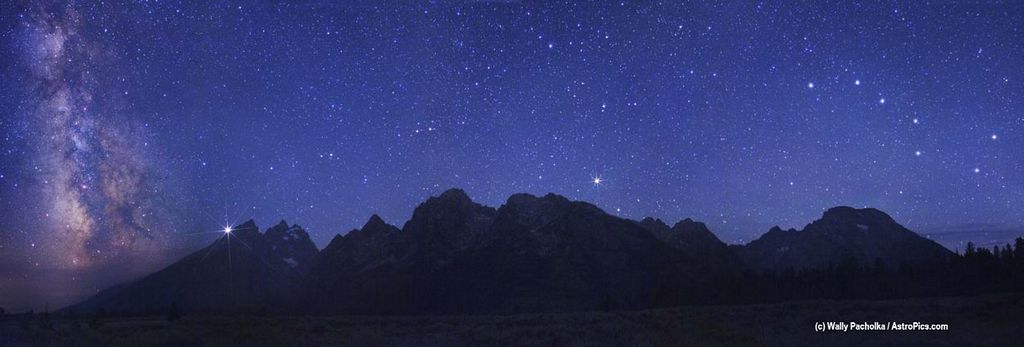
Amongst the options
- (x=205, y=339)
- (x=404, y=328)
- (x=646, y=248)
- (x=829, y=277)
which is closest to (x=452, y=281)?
(x=646, y=248)

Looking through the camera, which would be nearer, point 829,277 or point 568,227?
point 829,277

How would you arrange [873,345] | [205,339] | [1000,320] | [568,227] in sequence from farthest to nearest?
1. [568,227]
2. [1000,320]
3. [205,339]
4. [873,345]

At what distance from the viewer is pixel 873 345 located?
1733 cm

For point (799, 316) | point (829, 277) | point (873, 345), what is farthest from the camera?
point (829, 277)

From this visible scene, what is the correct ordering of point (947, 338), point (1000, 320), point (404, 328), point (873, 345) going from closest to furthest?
point (873, 345) → point (947, 338) → point (1000, 320) → point (404, 328)

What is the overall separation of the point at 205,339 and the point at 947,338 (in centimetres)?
2828

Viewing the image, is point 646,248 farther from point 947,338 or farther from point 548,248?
point 947,338

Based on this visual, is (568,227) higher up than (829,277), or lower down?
higher up

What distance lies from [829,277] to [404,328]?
7831 cm

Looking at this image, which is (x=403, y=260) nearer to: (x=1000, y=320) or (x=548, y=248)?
(x=548, y=248)

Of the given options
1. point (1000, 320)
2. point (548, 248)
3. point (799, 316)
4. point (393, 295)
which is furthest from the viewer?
point (548, 248)

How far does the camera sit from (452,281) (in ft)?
567

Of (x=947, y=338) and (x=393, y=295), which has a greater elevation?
(x=947, y=338)

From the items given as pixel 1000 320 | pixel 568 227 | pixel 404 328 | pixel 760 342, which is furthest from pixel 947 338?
pixel 568 227
